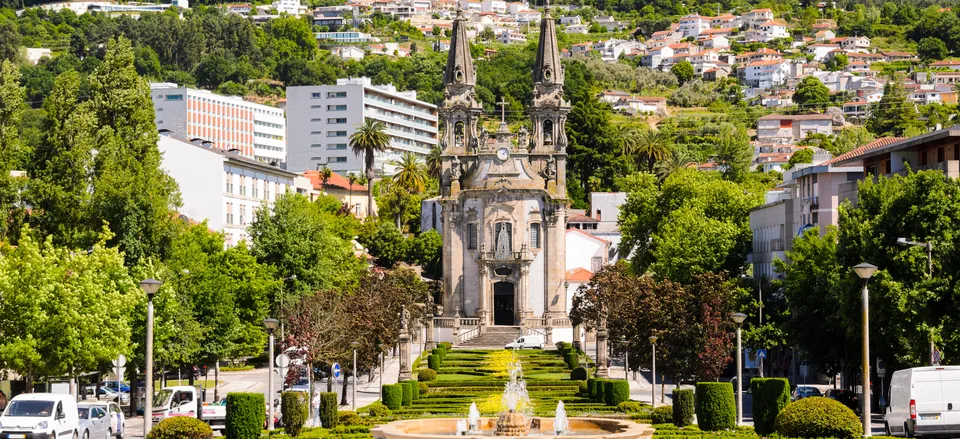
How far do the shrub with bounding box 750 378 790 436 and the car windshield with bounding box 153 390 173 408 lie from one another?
25762mm

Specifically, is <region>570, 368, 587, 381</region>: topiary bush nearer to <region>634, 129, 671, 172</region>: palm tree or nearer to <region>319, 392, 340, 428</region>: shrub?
<region>319, 392, 340, 428</region>: shrub

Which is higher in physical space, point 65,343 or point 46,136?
point 46,136

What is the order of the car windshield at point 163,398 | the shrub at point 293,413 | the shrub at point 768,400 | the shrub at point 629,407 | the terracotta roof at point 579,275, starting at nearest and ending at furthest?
the shrub at point 768,400
the shrub at point 293,413
the car windshield at point 163,398
the shrub at point 629,407
the terracotta roof at point 579,275

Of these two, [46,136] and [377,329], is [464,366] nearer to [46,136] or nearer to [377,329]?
[377,329]

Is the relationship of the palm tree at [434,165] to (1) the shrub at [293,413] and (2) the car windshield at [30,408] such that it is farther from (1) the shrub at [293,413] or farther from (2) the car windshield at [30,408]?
(2) the car windshield at [30,408]

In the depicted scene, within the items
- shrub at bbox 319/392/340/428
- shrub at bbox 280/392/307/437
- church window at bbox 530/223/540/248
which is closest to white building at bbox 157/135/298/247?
church window at bbox 530/223/540/248

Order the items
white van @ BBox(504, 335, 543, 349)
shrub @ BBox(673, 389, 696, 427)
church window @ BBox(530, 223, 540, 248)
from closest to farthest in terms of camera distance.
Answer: shrub @ BBox(673, 389, 696, 427), white van @ BBox(504, 335, 543, 349), church window @ BBox(530, 223, 540, 248)

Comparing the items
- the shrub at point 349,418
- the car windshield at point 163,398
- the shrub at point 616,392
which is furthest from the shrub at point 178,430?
the shrub at point 616,392

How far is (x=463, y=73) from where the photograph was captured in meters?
139

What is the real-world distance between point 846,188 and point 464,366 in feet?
83.1

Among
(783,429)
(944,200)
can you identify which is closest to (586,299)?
(944,200)

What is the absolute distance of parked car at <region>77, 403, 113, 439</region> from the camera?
52.8 m

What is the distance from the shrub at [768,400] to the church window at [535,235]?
268ft

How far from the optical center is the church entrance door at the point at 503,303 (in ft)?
435
